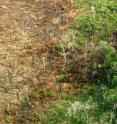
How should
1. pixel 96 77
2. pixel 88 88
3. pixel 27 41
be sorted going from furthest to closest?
pixel 27 41 < pixel 96 77 < pixel 88 88

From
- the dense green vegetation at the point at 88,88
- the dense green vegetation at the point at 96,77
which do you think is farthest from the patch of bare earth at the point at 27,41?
the dense green vegetation at the point at 96,77

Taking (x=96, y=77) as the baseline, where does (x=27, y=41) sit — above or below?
above

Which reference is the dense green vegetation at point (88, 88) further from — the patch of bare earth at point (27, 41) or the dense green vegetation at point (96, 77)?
the patch of bare earth at point (27, 41)

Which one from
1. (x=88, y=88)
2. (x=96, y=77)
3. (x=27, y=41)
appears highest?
(x=27, y=41)

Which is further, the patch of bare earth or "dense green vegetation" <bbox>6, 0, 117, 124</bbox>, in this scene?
the patch of bare earth

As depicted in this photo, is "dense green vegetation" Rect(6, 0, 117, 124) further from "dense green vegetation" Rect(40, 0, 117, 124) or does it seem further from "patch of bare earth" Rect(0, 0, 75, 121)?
"patch of bare earth" Rect(0, 0, 75, 121)

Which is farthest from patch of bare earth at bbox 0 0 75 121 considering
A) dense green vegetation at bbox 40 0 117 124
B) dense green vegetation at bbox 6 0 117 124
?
dense green vegetation at bbox 40 0 117 124

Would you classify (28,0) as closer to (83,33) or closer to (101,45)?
(83,33)

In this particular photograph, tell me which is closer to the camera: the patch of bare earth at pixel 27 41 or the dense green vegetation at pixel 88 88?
the dense green vegetation at pixel 88 88

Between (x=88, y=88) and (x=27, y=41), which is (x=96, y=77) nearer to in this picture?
(x=88, y=88)

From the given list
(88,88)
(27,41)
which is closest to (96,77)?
(88,88)

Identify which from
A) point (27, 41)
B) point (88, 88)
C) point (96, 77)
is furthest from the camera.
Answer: point (27, 41)

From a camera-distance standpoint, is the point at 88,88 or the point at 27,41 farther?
the point at 27,41
